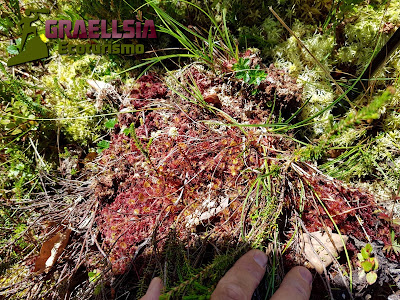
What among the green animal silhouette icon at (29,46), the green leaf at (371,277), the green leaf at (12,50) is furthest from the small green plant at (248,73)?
the green leaf at (12,50)

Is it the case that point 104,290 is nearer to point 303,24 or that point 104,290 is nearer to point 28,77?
point 28,77

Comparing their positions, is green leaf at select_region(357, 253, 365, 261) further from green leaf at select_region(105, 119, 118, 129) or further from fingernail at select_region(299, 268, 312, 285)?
green leaf at select_region(105, 119, 118, 129)

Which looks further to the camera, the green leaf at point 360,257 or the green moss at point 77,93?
the green moss at point 77,93

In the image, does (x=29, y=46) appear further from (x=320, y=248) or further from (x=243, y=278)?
(x=320, y=248)

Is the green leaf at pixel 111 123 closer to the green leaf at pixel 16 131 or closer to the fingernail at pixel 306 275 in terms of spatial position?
the green leaf at pixel 16 131

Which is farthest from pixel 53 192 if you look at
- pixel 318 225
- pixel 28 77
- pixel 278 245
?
pixel 318 225
